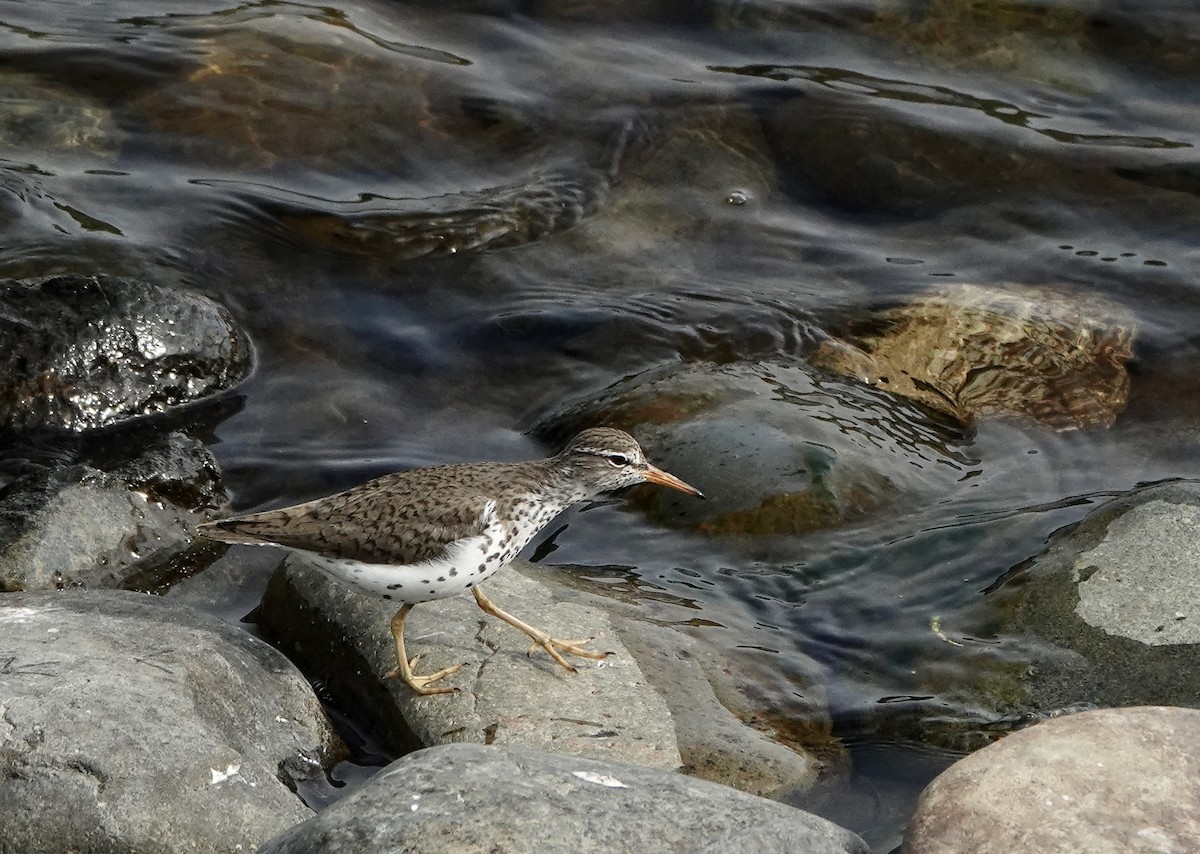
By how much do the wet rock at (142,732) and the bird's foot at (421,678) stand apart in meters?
0.42

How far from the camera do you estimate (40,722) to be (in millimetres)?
5027

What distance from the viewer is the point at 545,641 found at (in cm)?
651

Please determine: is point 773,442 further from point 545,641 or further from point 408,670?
point 408,670

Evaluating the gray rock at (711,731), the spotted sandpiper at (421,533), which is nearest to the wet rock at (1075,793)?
Result: the gray rock at (711,731)

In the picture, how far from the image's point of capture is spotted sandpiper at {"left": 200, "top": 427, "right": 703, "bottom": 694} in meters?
6.25

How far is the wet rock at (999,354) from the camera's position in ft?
31.2

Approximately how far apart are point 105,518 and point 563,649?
8.80 ft

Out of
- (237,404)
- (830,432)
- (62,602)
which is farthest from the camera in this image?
(237,404)

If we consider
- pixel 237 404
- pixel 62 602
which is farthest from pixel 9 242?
pixel 62 602

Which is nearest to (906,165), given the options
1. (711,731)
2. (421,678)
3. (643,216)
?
(643,216)

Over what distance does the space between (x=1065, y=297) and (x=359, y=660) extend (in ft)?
21.5

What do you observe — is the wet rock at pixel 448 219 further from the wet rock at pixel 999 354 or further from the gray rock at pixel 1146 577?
the gray rock at pixel 1146 577

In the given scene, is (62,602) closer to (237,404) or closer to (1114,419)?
(237,404)

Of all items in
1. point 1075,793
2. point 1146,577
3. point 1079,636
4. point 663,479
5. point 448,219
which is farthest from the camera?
point 448,219
